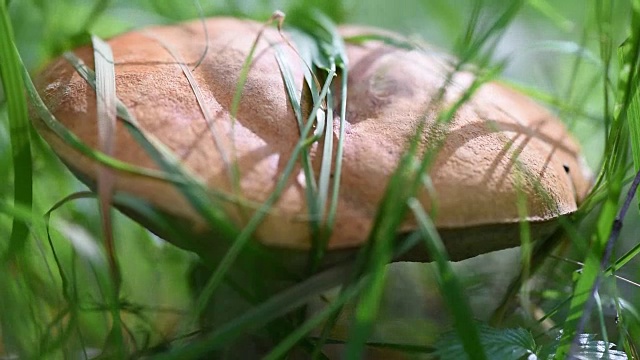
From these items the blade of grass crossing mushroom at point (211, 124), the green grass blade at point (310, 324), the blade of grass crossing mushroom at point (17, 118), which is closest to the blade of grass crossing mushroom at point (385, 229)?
the green grass blade at point (310, 324)

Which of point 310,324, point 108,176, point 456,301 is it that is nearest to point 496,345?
point 456,301

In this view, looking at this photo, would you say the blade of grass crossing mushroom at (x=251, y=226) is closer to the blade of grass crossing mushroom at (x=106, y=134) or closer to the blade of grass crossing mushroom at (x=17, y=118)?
the blade of grass crossing mushroom at (x=106, y=134)

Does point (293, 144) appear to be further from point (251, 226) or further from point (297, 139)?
point (251, 226)

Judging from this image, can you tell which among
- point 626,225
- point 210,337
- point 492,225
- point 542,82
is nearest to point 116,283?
point 210,337

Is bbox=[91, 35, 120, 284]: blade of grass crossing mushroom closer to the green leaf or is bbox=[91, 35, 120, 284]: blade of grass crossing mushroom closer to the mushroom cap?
the mushroom cap

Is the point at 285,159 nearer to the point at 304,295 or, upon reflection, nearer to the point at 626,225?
the point at 304,295

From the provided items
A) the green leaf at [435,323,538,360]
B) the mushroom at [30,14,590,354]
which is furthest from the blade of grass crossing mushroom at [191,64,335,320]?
the green leaf at [435,323,538,360]
